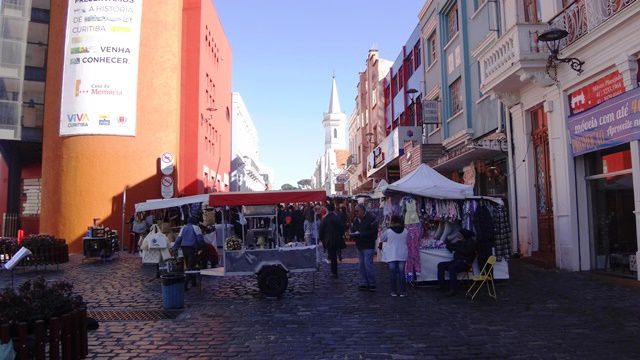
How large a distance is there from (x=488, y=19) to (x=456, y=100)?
15.3 feet

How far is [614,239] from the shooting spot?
39.8 ft

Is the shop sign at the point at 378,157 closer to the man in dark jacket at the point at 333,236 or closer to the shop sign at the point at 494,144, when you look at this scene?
the shop sign at the point at 494,144

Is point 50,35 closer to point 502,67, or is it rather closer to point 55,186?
point 55,186

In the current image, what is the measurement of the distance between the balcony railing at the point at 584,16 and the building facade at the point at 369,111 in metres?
26.7

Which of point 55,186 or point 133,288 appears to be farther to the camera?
point 55,186

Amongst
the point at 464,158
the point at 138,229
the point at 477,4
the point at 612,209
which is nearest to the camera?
the point at 612,209

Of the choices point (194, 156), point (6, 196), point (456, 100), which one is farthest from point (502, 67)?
point (6, 196)

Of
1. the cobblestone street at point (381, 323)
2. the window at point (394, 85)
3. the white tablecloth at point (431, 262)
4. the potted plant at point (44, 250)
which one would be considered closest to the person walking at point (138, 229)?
the potted plant at point (44, 250)

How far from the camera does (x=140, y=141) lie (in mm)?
27016

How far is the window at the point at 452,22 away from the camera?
21.7m

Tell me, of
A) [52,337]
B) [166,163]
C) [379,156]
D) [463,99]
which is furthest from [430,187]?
[379,156]

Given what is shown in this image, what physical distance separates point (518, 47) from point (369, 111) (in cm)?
3279

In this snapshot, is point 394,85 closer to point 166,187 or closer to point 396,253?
point 166,187

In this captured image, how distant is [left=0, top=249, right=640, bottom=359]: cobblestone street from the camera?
625 cm
